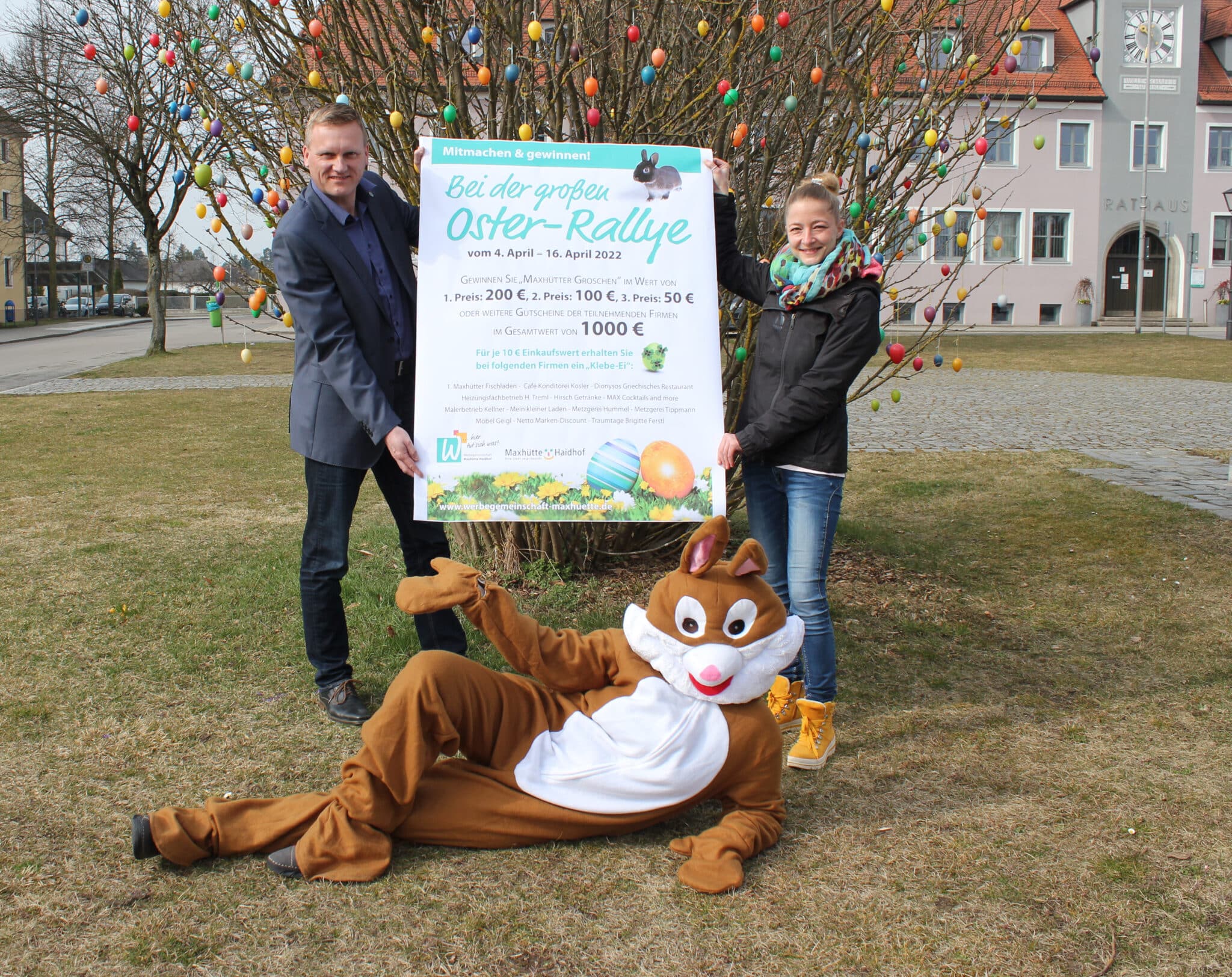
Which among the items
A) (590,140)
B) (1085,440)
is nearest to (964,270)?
(1085,440)

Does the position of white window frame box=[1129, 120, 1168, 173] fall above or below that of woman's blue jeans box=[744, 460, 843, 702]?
above

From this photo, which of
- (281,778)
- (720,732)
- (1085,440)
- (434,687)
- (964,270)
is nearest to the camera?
(434,687)

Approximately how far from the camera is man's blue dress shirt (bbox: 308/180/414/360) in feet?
11.5

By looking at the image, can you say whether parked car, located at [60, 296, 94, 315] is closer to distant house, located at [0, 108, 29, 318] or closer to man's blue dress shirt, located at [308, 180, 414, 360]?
distant house, located at [0, 108, 29, 318]

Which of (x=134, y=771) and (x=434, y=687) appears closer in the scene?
(x=434, y=687)

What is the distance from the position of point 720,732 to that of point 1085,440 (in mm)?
9374

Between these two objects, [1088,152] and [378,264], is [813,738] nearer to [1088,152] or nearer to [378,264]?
[378,264]

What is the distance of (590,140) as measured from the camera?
462 cm

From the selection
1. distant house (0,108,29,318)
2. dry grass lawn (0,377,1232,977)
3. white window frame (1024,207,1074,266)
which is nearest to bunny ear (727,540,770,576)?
dry grass lawn (0,377,1232,977)

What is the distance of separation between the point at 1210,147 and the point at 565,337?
4514 centimetres

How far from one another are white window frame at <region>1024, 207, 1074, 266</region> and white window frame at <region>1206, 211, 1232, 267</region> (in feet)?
19.6

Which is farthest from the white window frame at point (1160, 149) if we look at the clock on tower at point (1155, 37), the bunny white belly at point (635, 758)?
the bunny white belly at point (635, 758)

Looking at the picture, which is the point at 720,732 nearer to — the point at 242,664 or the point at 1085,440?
the point at 242,664

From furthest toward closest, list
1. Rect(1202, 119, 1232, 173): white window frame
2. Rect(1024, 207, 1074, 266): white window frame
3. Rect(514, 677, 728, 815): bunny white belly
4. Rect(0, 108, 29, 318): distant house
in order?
Rect(0, 108, 29, 318): distant house, Rect(1202, 119, 1232, 173): white window frame, Rect(1024, 207, 1074, 266): white window frame, Rect(514, 677, 728, 815): bunny white belly
